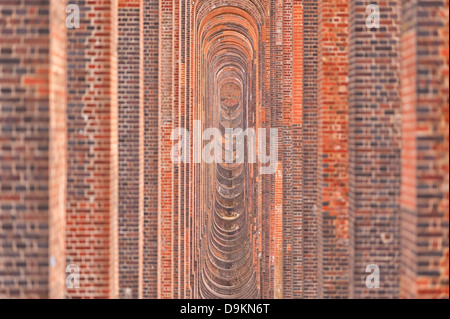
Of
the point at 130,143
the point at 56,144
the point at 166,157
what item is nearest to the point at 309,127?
the point at 130,143

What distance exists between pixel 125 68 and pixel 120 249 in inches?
98.5

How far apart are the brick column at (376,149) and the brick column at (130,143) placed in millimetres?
3286

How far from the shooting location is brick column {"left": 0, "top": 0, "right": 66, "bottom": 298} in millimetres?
3186

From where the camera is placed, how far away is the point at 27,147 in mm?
3213

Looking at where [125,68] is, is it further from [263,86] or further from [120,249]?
[263,86]

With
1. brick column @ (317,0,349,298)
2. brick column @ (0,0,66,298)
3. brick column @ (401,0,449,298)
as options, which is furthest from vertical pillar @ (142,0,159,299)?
brick column @ (401,0,449,298)

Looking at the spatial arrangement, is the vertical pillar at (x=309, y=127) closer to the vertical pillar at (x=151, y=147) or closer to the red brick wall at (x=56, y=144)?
the vertical pillar at (x=151, y=147)

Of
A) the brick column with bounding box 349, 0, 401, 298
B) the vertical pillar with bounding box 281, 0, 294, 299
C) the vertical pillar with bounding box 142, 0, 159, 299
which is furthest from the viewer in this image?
the vertical pillar with bounding box 281, 0, 294, 299

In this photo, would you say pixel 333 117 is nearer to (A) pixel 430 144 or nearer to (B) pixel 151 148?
(A) pixel 430 144

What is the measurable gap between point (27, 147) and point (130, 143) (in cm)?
378

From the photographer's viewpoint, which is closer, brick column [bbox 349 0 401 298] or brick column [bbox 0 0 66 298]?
brick column [bbox 0 0 66 298]

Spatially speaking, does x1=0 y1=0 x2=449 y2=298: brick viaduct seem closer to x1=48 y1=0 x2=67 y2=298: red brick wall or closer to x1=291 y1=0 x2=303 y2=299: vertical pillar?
x1=48 y1=0 x2=67 y2=298: red brick wall

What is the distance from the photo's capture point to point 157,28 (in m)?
8.33

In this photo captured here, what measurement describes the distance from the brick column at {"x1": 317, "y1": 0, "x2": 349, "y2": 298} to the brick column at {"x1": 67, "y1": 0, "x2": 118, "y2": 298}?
237 cm
